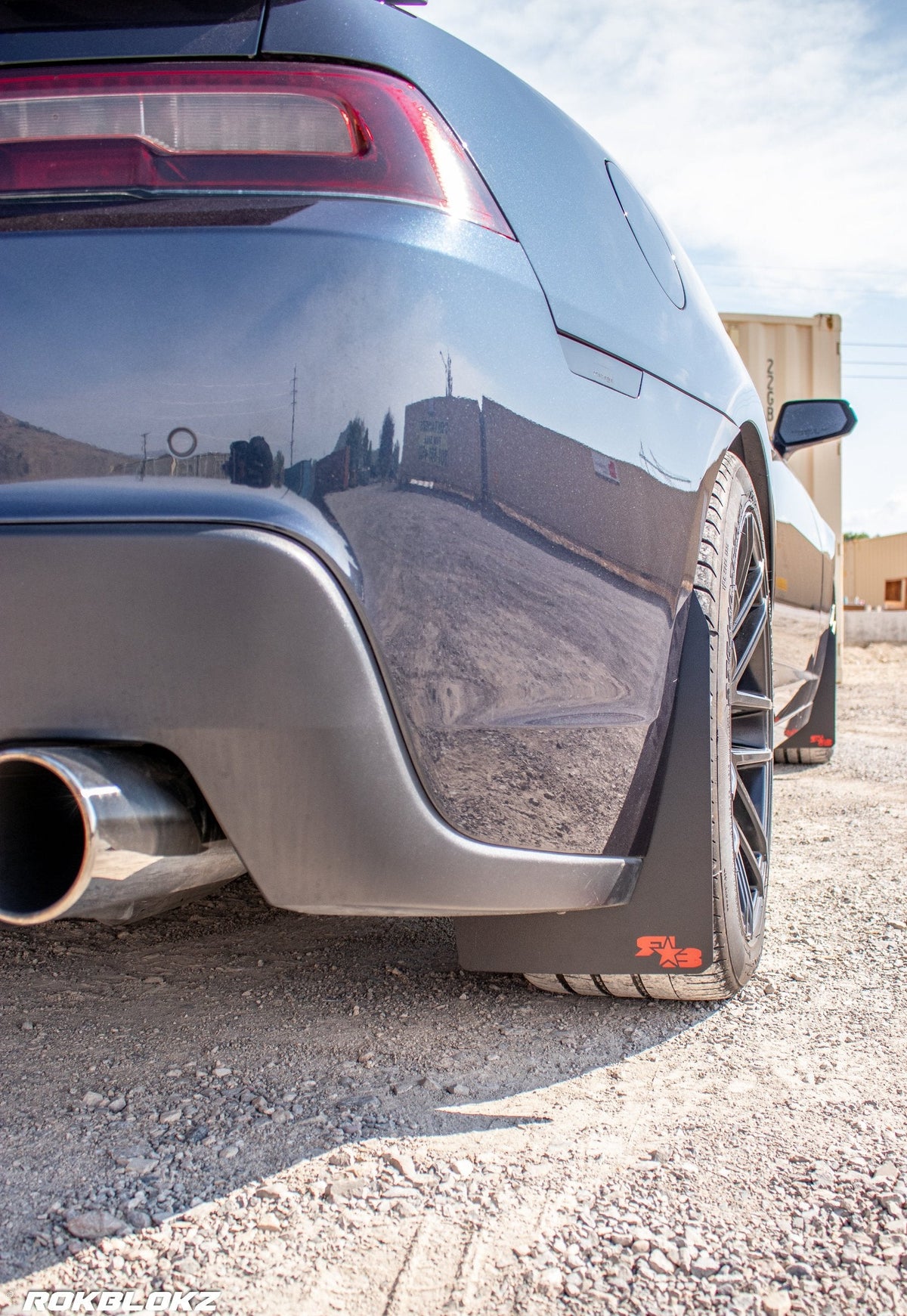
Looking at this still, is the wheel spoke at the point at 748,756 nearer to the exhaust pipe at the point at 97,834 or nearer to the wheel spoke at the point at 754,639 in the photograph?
the wheel spoke at the point at 754,639

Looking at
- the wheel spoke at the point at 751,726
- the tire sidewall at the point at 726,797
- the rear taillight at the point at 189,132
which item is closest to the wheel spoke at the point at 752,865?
the wheel spoke at the point at 751,726

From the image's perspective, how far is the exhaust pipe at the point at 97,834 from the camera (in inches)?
39.9

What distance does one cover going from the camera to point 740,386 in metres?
2.05

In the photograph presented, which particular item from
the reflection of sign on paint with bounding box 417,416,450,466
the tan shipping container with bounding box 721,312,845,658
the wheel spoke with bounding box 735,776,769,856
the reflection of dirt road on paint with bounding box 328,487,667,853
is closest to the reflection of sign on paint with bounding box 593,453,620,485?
the reflection of dirt road on paint with bounding box 328,487,667,853

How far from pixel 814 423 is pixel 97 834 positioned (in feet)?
9.07

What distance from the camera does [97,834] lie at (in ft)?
3.27

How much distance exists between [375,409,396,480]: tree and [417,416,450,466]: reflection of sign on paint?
3 centimetres

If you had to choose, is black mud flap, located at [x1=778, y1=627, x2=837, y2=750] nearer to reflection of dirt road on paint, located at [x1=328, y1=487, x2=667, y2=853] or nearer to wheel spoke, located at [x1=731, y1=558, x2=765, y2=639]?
wheel spoke, located at [x1=731, y1=558, x2=765, y2=639]

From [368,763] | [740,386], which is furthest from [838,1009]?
[740,386]

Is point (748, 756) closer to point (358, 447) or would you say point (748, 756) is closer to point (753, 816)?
point (753, 816)

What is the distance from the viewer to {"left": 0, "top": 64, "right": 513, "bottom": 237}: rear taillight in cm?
113

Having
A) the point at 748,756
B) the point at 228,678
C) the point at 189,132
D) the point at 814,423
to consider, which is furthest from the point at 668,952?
the point at 814,423

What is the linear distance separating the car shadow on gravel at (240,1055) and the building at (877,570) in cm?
3174

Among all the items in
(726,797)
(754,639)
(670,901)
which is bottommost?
(670,901)
